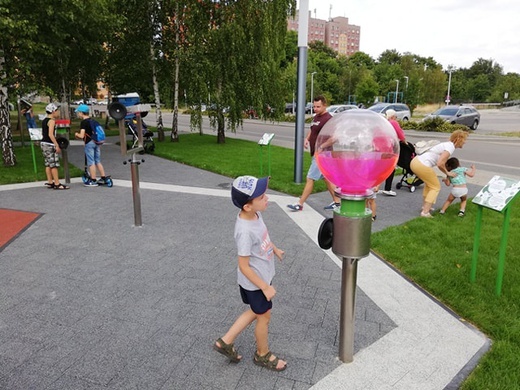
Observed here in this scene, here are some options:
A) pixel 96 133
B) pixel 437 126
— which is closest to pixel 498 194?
pixel 96 133

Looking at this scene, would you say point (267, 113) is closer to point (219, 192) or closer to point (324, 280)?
point (219, 192)

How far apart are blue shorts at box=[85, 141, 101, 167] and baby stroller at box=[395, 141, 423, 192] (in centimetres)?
655

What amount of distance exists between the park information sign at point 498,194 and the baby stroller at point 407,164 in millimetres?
4358

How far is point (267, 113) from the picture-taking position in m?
18.0

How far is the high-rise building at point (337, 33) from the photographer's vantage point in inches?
6654

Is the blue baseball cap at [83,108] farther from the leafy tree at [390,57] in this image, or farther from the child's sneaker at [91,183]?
the leafy tree at [390,57]

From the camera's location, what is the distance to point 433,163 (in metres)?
6.84

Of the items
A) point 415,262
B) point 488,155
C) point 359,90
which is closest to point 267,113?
point 488,155

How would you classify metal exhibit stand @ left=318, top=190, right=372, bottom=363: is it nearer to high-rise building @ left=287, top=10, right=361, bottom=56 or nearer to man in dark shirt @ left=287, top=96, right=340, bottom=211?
man in dark shirt @ left=287, top=96, right=340, bottom=211

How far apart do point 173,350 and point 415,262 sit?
3.17 metres

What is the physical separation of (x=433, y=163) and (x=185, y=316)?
16.3 ft

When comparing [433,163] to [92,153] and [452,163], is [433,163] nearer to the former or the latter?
[452,163]

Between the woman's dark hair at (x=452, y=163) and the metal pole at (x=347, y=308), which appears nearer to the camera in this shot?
→ the metal pole at (x=347, y=308)

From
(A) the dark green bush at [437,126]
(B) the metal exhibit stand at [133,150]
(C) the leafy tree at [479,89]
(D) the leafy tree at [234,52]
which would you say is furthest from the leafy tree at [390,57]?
(B) the metal exhibit stand at [133,150]
